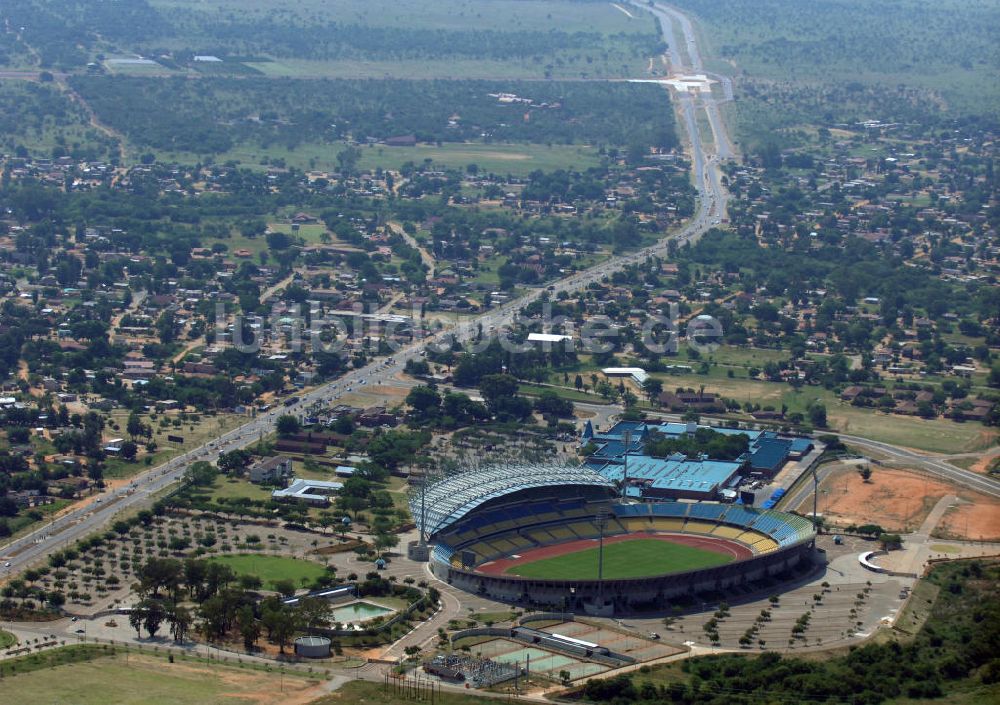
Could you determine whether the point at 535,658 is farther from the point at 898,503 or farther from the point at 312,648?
the point at 898,503

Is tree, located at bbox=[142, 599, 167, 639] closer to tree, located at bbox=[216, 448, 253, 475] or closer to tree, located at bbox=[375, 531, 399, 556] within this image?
tree, located at bbox=[375, 531, 399, 556]

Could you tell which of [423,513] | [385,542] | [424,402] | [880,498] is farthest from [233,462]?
[880,498]

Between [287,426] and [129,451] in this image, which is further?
[287,426]

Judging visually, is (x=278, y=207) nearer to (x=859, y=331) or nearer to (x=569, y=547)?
(x=859, y=331)

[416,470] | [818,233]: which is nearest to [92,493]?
[416,470]

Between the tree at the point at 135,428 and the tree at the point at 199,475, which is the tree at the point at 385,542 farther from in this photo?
the tree at the point at 135,428

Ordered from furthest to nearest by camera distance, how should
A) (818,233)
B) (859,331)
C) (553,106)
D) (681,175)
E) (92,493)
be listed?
(553,106), (681,175), (818,233), (859,331), (92,493)
